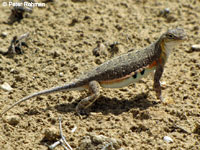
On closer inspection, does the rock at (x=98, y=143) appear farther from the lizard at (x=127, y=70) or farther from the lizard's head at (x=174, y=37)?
the lizard's head at (x=174, y=37)

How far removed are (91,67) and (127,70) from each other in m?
1.26

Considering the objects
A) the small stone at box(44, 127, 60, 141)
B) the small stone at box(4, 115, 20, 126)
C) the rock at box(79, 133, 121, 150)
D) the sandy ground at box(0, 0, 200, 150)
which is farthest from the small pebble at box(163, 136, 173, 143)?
the small stone at box(4, 115, 20, 126)

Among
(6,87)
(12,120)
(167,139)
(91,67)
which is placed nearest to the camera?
(167,139)

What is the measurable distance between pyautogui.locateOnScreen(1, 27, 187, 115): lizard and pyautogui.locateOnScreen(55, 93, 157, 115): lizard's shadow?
261 mm

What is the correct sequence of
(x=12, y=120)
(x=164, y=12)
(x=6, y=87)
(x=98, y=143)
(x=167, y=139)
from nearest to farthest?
(x=98, y=143) < (x=167, y=139) < (x=12, y=120) < (x=6, y=87) < (x=164, y=12)

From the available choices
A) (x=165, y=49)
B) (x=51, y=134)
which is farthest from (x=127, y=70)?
(x=51, y=134)

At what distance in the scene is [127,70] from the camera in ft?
18.8

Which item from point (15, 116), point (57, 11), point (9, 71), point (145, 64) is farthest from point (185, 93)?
point (57, 11)

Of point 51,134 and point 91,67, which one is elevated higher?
point 91,67

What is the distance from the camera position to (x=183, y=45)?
7.51m

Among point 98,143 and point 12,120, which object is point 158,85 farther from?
point 12,120

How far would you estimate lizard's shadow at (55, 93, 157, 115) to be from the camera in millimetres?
5652

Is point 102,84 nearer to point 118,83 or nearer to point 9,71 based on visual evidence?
point 118,83

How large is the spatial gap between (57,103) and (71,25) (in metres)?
2.88
